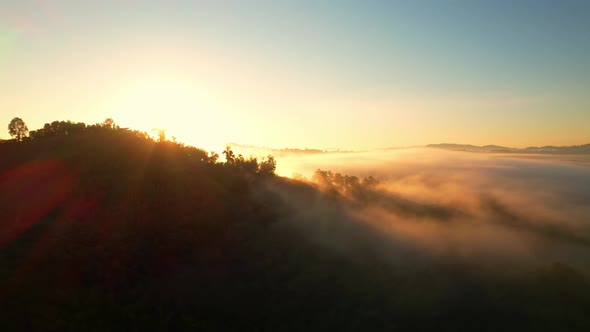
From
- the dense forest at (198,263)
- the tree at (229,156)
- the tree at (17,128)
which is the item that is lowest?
the dense forest at (198,263)

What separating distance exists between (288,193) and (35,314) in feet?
88.9

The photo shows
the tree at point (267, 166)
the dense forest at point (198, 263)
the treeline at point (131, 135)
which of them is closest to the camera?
the dense forest at point (198, 263)

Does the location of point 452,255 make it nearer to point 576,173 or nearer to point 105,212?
point 105,212

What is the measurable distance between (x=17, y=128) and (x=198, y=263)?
103ft

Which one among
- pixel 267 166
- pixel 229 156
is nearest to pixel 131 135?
pixel 229 156

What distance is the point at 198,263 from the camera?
23.7 meters

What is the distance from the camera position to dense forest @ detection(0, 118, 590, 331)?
19.2 metres

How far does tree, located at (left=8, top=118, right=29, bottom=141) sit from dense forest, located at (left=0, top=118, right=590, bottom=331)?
1.75m

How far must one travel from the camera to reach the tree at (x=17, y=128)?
4006 centimetres

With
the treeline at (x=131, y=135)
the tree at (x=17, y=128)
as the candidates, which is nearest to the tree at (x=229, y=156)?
the treeline at (x=131, y=135)

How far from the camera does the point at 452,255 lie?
3750cm

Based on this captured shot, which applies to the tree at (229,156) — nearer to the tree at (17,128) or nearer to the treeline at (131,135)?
the treeline at (131,135)

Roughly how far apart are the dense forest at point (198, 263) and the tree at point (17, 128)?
5.76 feet

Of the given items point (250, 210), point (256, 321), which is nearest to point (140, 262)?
point (256, 321)
